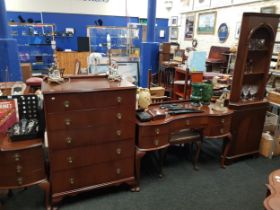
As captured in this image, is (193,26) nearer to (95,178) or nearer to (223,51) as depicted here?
(223,51)

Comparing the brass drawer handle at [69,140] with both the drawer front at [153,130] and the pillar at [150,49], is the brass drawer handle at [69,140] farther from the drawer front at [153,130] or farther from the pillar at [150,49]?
the pillar at [150,49]

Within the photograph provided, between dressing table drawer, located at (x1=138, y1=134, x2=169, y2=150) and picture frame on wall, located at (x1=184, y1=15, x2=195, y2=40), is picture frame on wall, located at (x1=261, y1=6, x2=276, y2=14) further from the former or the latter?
dressing table drawer, located at (x1=138, y1=134, x2=169, y2=150)

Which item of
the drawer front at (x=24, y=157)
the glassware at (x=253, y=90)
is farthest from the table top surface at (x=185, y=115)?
the drawer front at (x=24, y=157)

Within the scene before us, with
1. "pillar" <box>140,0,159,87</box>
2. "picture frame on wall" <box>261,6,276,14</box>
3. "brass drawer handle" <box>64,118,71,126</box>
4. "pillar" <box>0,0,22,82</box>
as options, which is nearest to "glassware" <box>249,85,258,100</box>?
"pillar" <box>140,0,159,87</box>


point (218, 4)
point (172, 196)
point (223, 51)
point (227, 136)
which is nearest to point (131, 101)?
point (172, 196)

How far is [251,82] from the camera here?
308 cm

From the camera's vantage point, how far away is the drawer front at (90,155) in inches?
80.8

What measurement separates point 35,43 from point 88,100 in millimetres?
6031

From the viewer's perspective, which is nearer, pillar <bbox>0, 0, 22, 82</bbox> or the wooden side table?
the wooden side table

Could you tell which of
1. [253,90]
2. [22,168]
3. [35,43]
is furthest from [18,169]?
[35,43]

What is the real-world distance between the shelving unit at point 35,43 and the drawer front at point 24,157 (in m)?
5.44

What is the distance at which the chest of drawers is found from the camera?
1.94 meters

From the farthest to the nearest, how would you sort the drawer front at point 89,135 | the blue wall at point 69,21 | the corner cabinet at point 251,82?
1. the blue wall at point 69,21
2. the corner cabinet at point 251,82
3. the drawer front at point 89,135

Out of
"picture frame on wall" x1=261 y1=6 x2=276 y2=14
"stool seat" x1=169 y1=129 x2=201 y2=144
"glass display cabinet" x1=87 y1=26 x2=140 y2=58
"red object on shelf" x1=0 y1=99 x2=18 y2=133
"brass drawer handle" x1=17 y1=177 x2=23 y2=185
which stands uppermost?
"picture frame on wall" x1=261 y1=6 x2=276 y2=14
